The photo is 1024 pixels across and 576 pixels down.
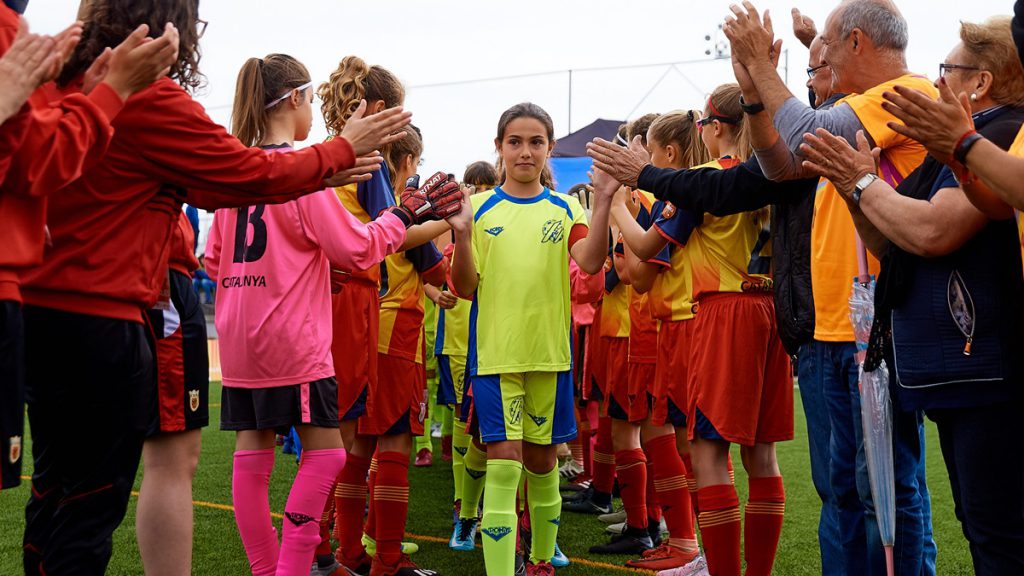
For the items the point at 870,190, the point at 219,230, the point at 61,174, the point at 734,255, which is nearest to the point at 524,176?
the point at 734,255

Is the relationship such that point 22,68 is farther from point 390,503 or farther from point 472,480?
point 472,480

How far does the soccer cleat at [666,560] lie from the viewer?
4535mm

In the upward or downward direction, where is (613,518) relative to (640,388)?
downward

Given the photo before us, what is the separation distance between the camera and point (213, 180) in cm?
260

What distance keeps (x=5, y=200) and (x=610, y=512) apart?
15.6ft

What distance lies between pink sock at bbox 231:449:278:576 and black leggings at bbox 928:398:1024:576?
7.73ft

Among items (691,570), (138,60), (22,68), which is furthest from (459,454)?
(22,68)

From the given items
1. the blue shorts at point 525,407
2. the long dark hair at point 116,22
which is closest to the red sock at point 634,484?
the blue shorts at point 525,407

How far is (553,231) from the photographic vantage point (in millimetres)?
4277

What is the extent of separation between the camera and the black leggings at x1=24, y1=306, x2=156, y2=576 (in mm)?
2338

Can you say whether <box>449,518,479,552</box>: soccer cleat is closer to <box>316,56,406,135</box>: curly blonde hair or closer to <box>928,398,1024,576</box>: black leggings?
<box>316,56,406,135</box>: curly blonde hair

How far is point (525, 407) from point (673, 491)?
1.11 metres

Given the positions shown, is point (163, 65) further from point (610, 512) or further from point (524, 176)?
point (610, 512)

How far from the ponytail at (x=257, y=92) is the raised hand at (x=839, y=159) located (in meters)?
2.02
